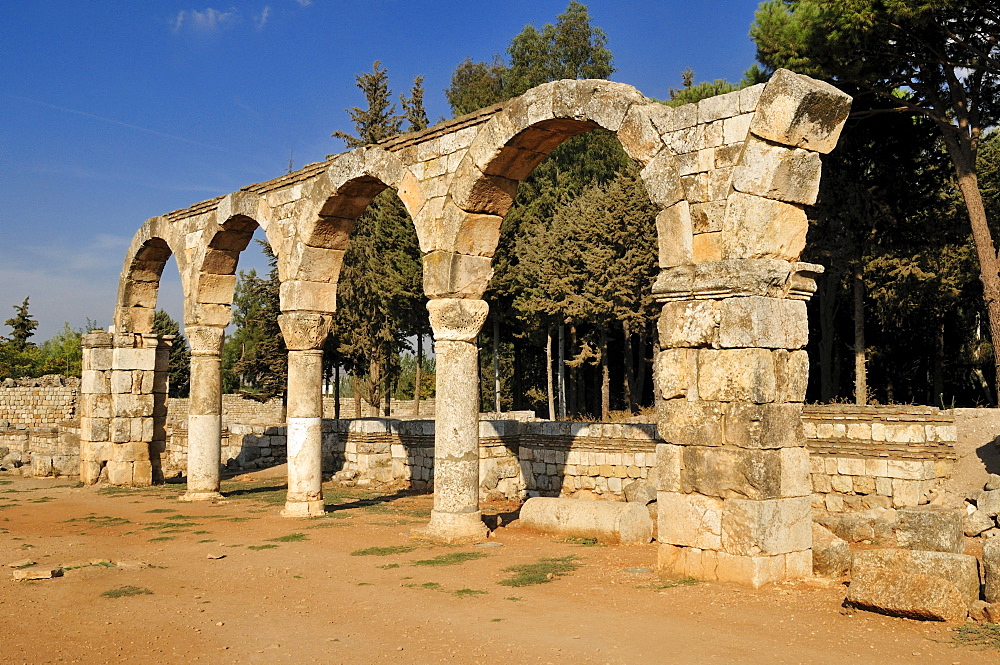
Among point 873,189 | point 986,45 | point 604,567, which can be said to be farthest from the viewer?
point 873,189

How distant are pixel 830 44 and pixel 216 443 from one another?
15.0 m

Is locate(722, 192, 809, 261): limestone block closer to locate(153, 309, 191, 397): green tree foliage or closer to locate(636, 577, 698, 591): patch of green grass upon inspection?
locate(636, 577, 698, 591): patch of green grass

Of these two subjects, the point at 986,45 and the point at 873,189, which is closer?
the point at 986,45

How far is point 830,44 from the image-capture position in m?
18.2

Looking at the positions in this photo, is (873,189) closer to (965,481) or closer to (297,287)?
(965,481)

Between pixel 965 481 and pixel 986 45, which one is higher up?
pixel 986 45

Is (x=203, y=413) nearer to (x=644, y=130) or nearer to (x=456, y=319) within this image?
(x=456, y=319)

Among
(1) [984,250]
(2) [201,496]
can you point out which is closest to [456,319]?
(2) [201,496]

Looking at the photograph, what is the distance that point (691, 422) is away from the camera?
7.60 metres

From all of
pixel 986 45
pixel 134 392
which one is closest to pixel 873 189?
pixel 986 45

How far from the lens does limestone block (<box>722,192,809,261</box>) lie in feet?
24.5

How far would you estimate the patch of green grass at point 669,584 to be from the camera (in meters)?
7.34

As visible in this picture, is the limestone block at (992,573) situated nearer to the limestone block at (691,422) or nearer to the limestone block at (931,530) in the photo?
the limestone block at (691,422)

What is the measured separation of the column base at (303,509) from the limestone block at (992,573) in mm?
8831
